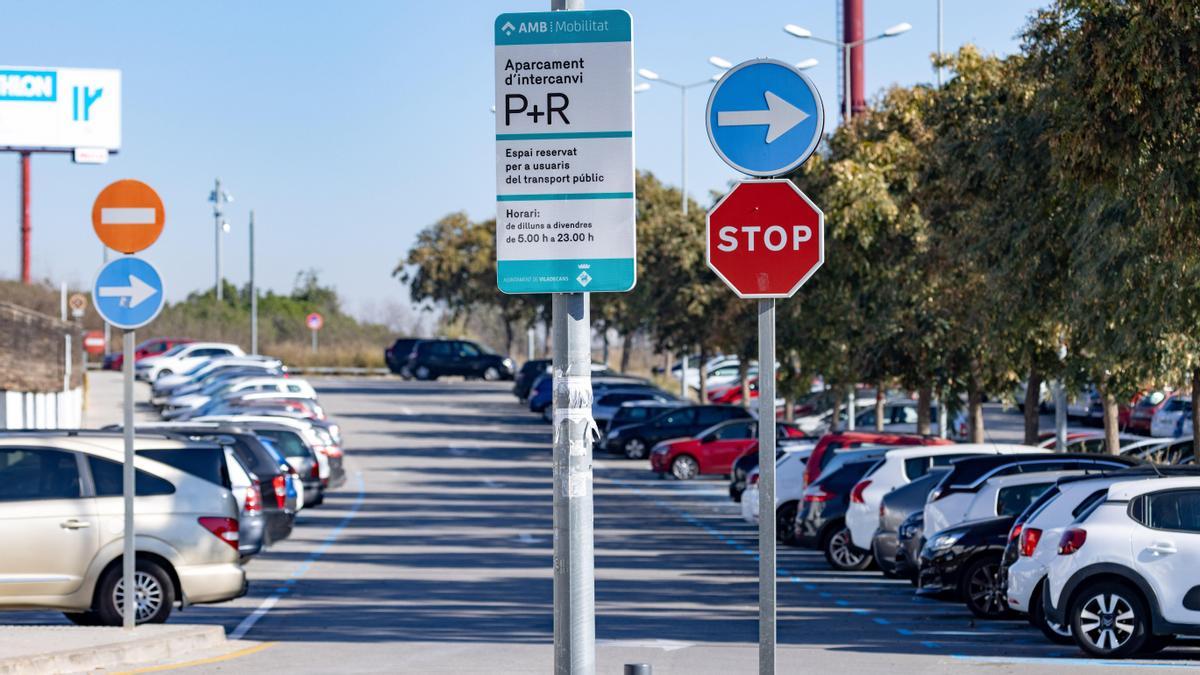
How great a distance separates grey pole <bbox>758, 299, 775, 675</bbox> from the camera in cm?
678

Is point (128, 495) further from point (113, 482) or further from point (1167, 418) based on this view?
point (1167, 418)

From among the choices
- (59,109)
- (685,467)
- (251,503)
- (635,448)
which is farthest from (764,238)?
(59,109)

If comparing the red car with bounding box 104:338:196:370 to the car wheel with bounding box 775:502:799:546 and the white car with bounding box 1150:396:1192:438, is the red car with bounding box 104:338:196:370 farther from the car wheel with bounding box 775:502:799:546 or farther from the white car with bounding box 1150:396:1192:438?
the car wheel with bounding box 775:502:799:546

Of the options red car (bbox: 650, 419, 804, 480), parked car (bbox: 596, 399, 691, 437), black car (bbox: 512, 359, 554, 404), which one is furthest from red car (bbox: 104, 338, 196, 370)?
red car (bbox: 650, 419, 804, 480)

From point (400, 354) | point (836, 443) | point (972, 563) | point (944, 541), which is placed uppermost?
point (400, 354)

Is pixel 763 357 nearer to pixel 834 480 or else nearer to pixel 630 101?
pixel 630 101

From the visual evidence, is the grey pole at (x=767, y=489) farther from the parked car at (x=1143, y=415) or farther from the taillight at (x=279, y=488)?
the parked car at (x=1143, y=415)

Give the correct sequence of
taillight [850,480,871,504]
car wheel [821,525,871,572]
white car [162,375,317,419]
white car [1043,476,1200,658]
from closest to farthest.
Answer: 1. white car [1043,476,1200,658]
2. taillight [850,480,871,504]
3. car wheel [821,525,871,572]
4. white car [162,375,317,419]

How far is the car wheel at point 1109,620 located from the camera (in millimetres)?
12984

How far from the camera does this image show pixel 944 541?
1647 centimetres

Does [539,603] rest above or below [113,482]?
below

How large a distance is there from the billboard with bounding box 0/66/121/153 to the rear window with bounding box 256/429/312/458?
2522 centimetres

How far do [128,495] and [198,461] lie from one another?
2.28 meters

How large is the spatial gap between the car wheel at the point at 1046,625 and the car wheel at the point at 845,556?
7.01 meters
